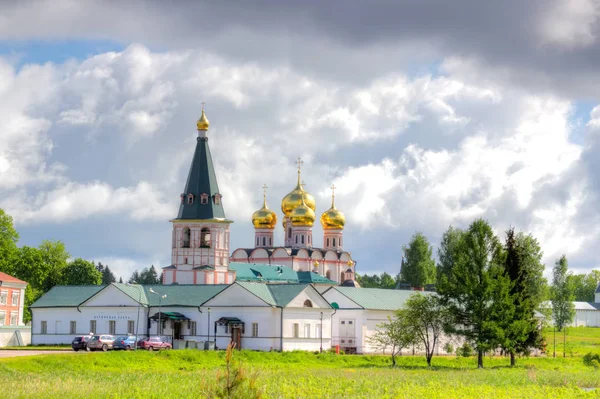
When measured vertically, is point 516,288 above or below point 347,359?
above

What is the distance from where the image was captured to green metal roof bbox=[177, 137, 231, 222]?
277ft

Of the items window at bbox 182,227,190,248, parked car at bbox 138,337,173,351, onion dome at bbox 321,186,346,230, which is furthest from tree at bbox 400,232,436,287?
parked car at bbox 138,337,173,351

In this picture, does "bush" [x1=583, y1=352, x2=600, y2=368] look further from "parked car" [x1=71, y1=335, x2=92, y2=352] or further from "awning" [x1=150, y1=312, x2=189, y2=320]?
Answer: "parked car" [x1=71, y1=335, x2=92, y2=352]

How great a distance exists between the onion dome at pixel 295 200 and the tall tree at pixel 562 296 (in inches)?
1134

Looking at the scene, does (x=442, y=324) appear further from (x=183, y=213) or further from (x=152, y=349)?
(x=183, y=213)

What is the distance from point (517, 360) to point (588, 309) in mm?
96600

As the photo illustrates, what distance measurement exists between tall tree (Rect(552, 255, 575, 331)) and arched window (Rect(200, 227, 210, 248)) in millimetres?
41268

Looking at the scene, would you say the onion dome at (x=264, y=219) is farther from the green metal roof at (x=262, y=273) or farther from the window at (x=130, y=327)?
the window at (x=130, y=327)

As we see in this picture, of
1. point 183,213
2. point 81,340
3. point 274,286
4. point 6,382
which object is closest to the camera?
point 6,382

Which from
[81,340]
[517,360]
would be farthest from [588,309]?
[81,340]

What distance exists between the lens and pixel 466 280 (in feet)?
200

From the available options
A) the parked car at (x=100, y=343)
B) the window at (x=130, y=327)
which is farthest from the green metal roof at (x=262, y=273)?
the parked car at (x=100, y=343)

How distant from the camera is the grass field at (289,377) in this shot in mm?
38938

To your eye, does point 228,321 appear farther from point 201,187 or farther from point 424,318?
point 201,187
